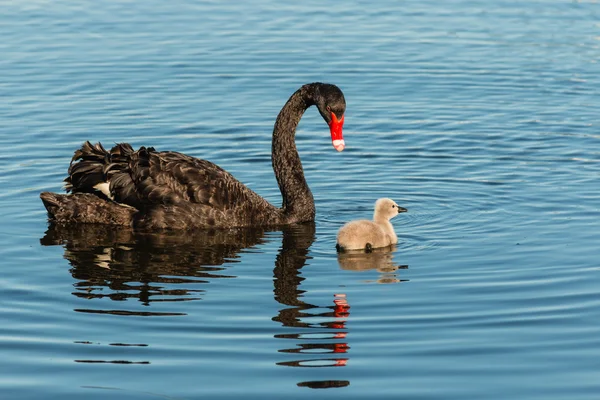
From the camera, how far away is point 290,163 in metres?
10.8

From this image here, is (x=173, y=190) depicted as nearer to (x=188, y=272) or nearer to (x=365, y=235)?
(x=188, y=272)

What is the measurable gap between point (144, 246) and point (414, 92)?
6252 millimetres

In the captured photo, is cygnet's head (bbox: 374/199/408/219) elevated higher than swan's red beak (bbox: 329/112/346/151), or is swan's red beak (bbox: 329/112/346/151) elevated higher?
swan's red beak (bbox: 329/112/346/151)

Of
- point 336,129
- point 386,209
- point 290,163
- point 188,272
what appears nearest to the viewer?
point 188,272

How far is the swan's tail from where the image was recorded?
10180 mm

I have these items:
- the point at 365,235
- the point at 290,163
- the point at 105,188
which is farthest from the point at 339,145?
the point at 105,188

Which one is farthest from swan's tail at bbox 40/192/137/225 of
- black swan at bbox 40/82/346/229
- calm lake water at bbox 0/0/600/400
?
calm lake water at bbox 0/0/600/400

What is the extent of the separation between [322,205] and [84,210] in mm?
2319

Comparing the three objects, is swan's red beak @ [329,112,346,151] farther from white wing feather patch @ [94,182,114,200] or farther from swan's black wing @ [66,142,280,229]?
white wing feather patch @ [94,182,114,200]

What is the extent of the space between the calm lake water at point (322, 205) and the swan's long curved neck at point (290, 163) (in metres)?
0.32

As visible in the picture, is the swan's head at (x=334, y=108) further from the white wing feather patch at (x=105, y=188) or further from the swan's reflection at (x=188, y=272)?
the white wing feather patch at (x=105, y=188)

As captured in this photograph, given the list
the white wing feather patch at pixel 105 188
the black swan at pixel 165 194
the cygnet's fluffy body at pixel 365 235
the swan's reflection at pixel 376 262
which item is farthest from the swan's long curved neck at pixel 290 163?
the white wing feather patch at pixel 105 188

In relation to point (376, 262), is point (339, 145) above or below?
above

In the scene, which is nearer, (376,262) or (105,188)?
(376,262)
